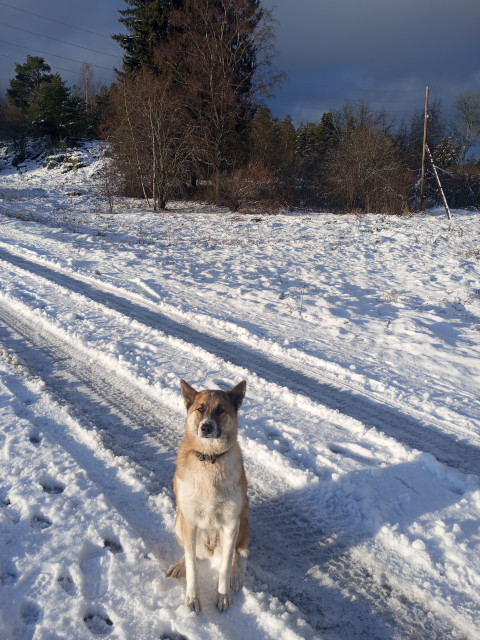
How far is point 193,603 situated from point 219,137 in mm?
27255

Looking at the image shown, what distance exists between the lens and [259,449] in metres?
4.06

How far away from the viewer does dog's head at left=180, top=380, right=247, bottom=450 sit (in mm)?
2682

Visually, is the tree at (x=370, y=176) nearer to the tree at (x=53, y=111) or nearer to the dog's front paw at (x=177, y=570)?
the dog's front paw at (x=177, y=570)

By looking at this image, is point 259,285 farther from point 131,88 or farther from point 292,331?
point 131,88

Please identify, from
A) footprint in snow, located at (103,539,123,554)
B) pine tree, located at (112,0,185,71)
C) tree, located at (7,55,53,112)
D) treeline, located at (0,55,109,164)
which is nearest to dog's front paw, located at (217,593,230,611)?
footprint in snow, located at (103,539,123,554)

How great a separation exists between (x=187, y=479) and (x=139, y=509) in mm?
911

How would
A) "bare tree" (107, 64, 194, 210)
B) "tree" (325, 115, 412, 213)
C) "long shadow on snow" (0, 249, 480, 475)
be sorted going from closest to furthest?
"long shadow on snow" (0, 249, 480, 475), "bare tree" (107, 64, 194, 210), "tree" (325, 115, 412, 213)

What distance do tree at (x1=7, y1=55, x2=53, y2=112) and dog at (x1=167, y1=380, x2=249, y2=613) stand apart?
65.0m

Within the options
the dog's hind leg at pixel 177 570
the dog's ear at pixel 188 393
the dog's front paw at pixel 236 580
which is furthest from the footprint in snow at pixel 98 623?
the dog's ear at pixel 188 393

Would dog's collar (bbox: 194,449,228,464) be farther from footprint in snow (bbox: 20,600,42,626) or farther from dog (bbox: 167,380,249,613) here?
footprint in snow (bbox: 20,600,42,626)

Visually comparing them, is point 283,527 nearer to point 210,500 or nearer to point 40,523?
point 210,500

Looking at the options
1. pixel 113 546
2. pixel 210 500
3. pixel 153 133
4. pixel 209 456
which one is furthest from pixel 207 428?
pixel 153 133

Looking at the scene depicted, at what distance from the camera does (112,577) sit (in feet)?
8.79

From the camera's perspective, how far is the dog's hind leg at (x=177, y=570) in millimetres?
2760
